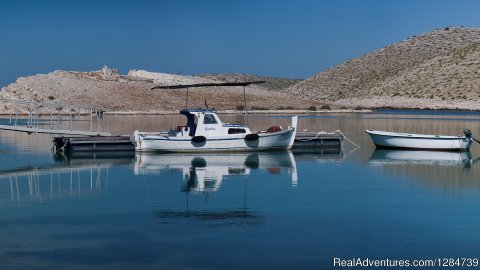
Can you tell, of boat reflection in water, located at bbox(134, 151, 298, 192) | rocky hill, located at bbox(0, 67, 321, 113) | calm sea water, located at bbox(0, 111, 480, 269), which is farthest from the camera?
rocky hill, located at bbox(0, 67, 321, 113)

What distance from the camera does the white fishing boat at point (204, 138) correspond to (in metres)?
32.4

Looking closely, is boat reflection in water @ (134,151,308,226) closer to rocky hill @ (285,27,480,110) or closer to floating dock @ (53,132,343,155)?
floating dock @ (53,132,343,155)

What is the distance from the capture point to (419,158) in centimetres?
3256

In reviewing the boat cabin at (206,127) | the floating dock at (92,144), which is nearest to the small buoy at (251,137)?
the boat cabin at (206,127)

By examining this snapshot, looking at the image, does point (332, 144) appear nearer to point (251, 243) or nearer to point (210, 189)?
point (210, 189)

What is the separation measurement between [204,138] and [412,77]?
97.7m

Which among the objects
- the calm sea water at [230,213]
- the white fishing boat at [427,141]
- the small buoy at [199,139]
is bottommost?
the calm sea water at [230,213]

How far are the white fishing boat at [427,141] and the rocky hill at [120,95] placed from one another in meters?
52.3

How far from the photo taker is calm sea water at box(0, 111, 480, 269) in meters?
13.7

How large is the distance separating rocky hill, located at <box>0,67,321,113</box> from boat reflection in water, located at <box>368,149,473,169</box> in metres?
53.7

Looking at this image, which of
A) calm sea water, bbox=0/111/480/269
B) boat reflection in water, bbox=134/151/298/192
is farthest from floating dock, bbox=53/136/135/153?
calm sea water, bbox=0/111/480/269

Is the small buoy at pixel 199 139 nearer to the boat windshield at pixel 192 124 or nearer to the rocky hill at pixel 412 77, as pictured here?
the boat windshield at pixel 192 124

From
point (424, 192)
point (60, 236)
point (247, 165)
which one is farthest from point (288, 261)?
point (247, 165)

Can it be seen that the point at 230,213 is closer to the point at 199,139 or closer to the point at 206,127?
the point at 199,139
